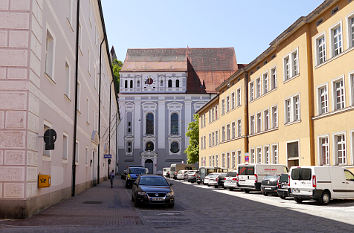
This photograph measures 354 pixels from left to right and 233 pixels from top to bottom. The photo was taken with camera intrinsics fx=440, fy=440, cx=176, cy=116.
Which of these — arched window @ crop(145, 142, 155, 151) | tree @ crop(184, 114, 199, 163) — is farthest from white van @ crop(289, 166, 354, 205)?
arched window @ crop(145, 142, 155, 151)

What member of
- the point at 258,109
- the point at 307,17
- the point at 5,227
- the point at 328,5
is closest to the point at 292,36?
the point at 307,17

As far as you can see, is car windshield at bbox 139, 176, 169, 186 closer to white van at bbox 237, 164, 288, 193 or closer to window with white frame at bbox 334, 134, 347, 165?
white van at bbox 237, 164, 288, 193

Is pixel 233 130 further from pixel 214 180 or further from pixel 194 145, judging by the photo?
pixel 194 145

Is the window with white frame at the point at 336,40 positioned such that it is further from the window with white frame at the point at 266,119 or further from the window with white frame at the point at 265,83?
the window with white frame at the point at 266,119

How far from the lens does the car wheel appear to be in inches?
784

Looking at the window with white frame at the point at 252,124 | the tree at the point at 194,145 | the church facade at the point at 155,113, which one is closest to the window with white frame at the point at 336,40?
the window with white frame at the point at 252,124

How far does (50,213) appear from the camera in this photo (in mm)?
15016

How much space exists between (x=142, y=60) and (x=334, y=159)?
67.7 m

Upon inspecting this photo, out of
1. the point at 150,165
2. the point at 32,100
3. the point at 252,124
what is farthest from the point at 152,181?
the point at 150,165

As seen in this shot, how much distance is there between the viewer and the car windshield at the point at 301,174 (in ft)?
66.4

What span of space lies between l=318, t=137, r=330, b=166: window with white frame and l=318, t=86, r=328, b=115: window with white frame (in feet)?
5.60

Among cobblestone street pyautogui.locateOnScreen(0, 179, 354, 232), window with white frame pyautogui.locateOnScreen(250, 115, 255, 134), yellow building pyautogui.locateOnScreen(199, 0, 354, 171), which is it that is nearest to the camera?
cobblestone street pyautogui.locateOnScreen(0, 179, 354, 232)

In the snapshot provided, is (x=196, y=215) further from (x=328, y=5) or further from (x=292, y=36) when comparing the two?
(x=292, y=36)

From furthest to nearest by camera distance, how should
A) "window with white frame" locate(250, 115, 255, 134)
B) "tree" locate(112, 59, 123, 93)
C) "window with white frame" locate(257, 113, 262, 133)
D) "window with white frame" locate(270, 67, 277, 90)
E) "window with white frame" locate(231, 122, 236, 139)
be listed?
1. "tree" locate(112, 59, 123, 93)
2. "window with white frame" locate(231, 122, 236, 139)
3. "window with white frame" locate(250, 115, 255, 134)
4. "window with white frame" locate(257, 113, 262, 133)
5. "window with white frame" locate(270, 67, 277, 90)
